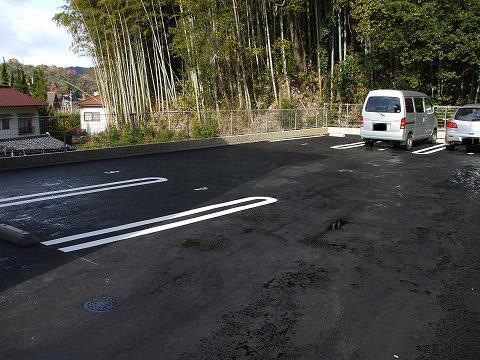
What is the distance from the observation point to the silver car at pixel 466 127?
12.4 meters

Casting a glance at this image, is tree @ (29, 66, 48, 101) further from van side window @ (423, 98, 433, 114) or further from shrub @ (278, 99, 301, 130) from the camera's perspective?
van side window @ (423, 98, 433, 114)

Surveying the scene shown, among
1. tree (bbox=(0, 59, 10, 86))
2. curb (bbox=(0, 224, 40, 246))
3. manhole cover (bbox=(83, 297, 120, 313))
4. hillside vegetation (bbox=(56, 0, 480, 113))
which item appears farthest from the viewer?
tree (bbox=(0, 59, 10, 86))

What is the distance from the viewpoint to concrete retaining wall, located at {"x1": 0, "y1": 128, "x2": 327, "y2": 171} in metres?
9.72

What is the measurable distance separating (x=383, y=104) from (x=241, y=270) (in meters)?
10.3

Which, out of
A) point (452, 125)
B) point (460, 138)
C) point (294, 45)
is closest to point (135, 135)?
point (452, 125)

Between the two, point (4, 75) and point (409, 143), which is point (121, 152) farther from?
point (4, 75)

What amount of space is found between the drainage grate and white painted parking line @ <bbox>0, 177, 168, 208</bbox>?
3.82 m

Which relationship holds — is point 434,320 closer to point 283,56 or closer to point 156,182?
point 156,182

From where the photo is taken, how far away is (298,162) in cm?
1076

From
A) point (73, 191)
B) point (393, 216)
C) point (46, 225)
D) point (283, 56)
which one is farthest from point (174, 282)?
point (283, 56)

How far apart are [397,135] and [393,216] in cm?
754

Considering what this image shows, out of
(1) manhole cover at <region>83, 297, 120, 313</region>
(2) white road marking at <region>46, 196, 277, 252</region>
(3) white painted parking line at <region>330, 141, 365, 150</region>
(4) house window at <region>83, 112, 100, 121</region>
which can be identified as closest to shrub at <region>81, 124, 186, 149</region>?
(4) house window at <region>83, 112, 100, 121</region>

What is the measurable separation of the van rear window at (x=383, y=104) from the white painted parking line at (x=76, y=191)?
7.54 metres

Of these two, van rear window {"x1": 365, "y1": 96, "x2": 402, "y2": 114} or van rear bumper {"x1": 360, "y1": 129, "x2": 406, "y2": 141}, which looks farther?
van rear bumper {"x1": 360, "y1": 129, "x2": 406, "y2": 141}
